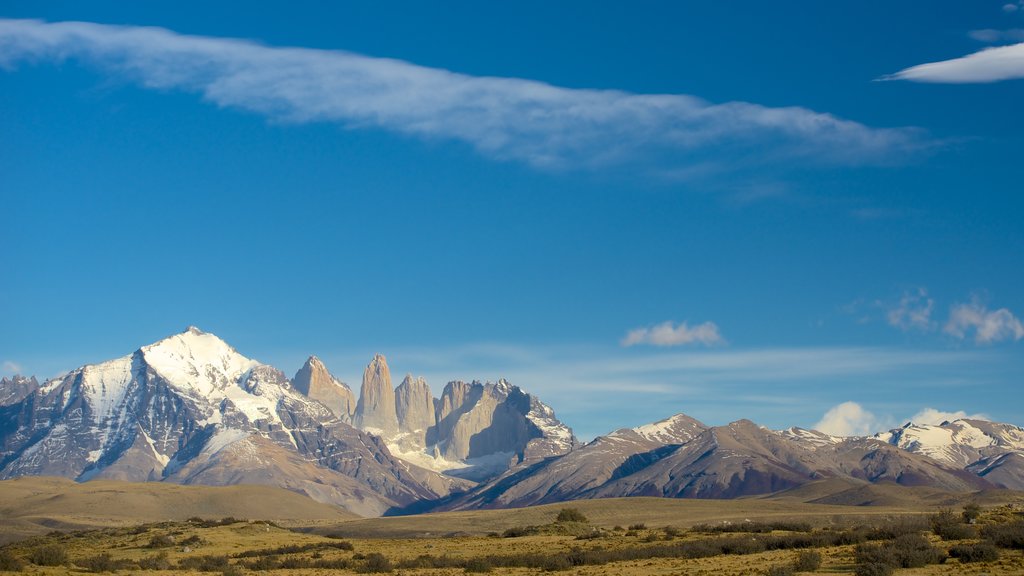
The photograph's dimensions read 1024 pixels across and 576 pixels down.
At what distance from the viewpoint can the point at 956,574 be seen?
69562 mm

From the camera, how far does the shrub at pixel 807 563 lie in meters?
75.2

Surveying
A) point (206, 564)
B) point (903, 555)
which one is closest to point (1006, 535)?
point (903, 555)

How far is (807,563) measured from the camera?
7581cm

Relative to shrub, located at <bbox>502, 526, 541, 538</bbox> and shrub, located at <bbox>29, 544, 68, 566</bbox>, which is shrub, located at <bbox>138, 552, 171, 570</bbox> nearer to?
shrub, located at <bbox>29, 544, 68, 566</bbox>

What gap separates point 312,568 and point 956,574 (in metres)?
49.2

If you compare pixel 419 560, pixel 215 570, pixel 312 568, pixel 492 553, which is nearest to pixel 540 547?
pixel 492 553

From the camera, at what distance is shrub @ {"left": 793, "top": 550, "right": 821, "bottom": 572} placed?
247 ft

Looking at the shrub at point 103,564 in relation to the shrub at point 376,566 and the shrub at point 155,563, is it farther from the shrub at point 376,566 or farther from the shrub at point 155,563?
the shrub at point 376,566

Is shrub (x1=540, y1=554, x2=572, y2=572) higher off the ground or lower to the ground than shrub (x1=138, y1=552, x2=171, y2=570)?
lower

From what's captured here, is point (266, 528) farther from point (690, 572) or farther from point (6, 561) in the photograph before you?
point (690, 572)

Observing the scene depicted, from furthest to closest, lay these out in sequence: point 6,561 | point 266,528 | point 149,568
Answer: point 266,528 < point 149,568 < point 6,561

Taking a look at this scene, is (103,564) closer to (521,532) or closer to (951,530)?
(521,532)

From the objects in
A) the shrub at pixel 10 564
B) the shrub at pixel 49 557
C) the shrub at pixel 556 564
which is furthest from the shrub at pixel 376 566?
the shrub at pixel 10 564

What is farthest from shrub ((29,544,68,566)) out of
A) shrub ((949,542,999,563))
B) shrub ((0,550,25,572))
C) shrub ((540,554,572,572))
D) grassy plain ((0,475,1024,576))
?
shrub ((949,542,999,563))
